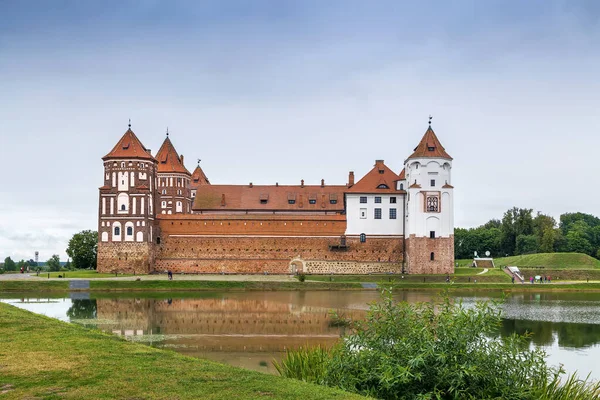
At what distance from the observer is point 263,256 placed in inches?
1980

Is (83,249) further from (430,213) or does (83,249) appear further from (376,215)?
(430,213)

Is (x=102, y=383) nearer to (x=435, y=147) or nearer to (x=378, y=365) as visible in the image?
(x=378, y=365)

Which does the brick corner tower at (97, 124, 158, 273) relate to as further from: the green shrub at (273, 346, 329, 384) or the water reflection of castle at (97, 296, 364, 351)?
the green shrub at (273, 346, 329, 384)

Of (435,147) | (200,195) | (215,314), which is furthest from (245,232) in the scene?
(215,314)

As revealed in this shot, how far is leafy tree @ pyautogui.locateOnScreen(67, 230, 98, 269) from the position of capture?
59.6 m

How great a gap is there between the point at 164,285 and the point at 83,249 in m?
23.9

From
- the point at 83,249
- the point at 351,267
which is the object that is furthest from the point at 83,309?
the point at 83,249

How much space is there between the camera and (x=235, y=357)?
50.5 feet

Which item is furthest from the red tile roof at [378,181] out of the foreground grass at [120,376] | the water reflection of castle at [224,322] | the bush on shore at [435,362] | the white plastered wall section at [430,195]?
the bush on shore at [435,362]

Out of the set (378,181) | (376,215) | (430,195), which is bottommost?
(376,215)

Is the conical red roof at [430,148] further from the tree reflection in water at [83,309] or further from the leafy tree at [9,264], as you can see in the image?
the leafy tree at [9,264]

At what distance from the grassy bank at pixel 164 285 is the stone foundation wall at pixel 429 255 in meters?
9.80

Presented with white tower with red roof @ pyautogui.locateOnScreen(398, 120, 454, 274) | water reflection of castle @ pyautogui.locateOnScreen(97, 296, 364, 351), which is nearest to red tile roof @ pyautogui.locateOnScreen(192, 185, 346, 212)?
white tower with red roof @ pyautogui.locateOnScreen(398, 120, 454, 274)

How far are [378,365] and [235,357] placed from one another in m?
7.27
